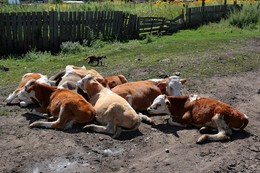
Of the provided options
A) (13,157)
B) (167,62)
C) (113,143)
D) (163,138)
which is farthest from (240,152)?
(167,62)

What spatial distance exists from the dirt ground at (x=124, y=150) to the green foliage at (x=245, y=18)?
17.0m

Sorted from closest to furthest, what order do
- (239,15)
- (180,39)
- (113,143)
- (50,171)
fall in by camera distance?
(50,171) < (113,143) < (180,39) < (239,15)

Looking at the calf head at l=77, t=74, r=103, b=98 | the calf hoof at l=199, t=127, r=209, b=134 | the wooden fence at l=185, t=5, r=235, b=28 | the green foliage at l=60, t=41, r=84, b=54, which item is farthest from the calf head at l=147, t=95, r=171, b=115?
the wooden fence at l=185, t=5, r=235, b=28

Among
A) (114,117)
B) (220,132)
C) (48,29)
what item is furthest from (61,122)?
(48,29)

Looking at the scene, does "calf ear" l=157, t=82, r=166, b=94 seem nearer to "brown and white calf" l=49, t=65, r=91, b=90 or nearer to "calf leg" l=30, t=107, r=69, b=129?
"brown and white calf" l=49, t=65, r=91, b=90

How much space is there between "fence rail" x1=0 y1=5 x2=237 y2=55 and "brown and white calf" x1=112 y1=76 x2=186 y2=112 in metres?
7.83

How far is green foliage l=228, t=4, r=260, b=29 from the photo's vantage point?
24.1 metres

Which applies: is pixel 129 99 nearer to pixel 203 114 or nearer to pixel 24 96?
pixel 203 114

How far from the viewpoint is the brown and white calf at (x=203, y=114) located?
723 centimetres

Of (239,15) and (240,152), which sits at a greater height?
(239,15)

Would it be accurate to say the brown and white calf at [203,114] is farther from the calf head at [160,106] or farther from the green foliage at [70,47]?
the green foliage at [70,47]

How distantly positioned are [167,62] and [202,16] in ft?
43.4

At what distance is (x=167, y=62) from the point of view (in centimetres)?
1325

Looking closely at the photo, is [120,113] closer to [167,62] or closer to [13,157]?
[13,157]
